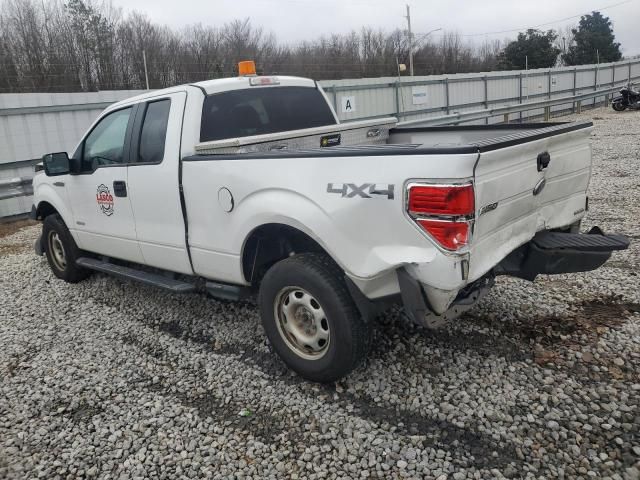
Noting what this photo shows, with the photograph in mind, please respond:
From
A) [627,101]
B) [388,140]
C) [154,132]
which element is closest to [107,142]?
[154,132]

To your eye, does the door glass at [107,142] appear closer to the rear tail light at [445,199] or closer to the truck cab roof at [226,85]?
the truck cab roof at [226,85]

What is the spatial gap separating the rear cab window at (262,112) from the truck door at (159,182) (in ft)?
0.83

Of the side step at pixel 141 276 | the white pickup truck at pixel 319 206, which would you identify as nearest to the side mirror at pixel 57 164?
the white pickup truck at pixel 319 206

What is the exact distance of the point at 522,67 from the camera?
5112 centimetres

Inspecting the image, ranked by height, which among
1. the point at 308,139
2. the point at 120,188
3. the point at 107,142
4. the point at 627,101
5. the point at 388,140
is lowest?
the point at 627,101

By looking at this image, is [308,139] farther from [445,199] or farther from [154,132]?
[445,199]

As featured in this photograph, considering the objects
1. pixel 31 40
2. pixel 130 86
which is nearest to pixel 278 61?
pixel 130 86

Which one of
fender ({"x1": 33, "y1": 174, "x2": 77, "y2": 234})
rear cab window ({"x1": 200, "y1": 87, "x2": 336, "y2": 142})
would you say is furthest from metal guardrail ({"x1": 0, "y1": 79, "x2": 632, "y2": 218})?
fender ({"x1": 33, "y1": 174, "x2": 77, "y2": 234})

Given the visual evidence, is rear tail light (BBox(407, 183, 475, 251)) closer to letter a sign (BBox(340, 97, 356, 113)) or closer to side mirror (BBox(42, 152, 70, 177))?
side mirror (BBox(42, 152, 70, 177))

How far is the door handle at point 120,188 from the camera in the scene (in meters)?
4.72

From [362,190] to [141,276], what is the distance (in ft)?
8.53

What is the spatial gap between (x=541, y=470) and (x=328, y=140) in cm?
300

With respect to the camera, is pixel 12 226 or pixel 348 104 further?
pixel 348 104

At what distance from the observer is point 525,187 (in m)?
3.20
